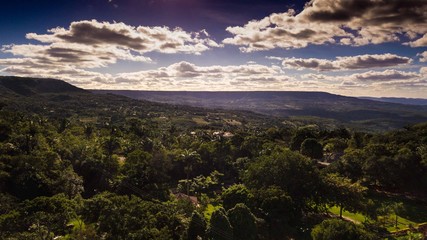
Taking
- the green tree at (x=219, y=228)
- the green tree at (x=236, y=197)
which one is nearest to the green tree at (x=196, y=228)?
the green tree at (x=219, y=228)

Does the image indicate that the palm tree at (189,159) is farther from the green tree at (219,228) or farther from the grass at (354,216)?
the green tree at (219,228)

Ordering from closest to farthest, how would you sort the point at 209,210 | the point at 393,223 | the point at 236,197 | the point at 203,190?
the point at 236,197
the point at 393,223
the point at 209,210
the point at 203,190

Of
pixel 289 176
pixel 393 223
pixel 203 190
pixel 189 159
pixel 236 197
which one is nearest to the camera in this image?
pixel 236 197

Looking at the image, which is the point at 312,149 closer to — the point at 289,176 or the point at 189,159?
the point at 289,176

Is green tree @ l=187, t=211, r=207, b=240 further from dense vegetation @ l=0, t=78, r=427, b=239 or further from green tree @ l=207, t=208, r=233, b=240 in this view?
green tree @ l=207, t=208, r=233, b=240

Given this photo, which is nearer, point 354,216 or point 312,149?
point 354,216

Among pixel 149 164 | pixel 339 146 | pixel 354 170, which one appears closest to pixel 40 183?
pixel 149 164

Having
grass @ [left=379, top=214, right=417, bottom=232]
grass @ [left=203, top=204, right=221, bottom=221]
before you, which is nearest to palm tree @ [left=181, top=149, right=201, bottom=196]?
grass @ [left=203, top=204, right=221, bottom=221]

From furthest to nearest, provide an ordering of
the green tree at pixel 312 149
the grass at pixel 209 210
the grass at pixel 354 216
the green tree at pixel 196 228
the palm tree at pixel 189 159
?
the green tree at pixel 312 149, the palm tree at pixel 189 159, the grass at pixel 354 216, the grass at pixel 209 210, the green tree at pixel 196 228

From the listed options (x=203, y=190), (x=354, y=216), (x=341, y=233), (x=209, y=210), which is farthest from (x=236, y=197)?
(x=354, y=216)
